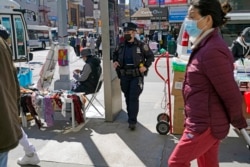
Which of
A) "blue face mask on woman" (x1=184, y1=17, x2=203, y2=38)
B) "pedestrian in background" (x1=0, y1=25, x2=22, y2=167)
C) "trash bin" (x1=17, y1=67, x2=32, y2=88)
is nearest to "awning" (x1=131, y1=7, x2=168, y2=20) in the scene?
"trash bin" (x1=17, y1=67, x2=32, y2=88)

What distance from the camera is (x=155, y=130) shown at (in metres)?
5.19

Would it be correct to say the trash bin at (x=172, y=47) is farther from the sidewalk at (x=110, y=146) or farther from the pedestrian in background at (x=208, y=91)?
the pedestrian in background at (x=208, y=91)

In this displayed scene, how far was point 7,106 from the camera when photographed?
2277 mm

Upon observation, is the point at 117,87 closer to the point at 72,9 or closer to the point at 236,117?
the point at 236,117

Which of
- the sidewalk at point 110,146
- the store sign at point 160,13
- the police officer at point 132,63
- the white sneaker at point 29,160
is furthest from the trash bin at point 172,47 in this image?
the white sneaker at point 29,160

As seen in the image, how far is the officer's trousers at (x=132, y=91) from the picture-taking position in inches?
200

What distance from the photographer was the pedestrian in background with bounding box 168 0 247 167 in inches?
87.2

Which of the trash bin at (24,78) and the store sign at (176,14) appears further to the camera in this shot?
the store sign at (176,14)

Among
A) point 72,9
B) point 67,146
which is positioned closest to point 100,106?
point 67,146

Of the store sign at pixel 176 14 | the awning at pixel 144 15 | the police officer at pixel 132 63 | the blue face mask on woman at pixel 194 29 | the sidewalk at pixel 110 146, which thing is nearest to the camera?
the blue face mask on woman at pixel 194 29

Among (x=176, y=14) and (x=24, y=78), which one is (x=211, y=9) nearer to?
(x=24, y=78)

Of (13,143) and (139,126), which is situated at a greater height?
(13,143)

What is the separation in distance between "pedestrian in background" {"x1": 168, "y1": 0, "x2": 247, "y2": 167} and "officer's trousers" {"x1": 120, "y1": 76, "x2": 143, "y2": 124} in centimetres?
267

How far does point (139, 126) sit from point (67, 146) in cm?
138
